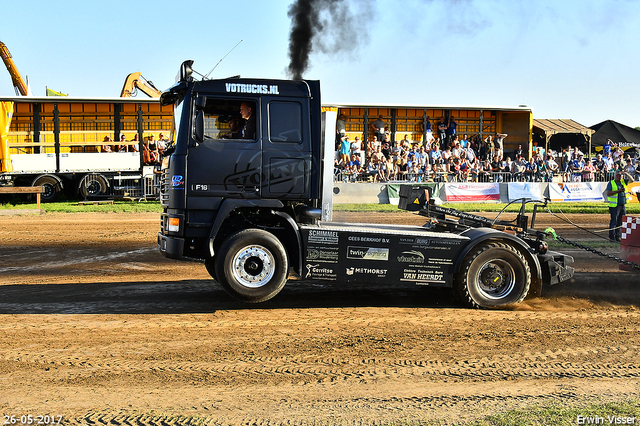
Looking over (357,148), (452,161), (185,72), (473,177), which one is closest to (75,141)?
(357,148)

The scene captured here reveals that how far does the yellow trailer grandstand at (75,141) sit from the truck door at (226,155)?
14.2 m

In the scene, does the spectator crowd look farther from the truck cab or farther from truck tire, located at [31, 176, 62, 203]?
the truck cab

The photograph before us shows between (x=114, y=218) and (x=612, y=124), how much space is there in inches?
1165

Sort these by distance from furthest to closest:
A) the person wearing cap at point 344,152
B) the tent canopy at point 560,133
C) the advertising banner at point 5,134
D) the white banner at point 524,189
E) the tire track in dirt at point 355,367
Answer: the tent canopy at point 560,133 < the white banner at point 524,189 < the person wearing cap at point 344,152 < the advertising banner at point 5,134 < the tire track in dirt at point 355,367

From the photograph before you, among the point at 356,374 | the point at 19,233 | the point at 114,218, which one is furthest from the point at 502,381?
the point at 114,218

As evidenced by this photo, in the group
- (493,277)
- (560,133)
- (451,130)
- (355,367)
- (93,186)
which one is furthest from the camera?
(560,133)

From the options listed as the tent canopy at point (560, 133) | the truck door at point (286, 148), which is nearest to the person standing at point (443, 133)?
the tent canopy at point (560, 133)

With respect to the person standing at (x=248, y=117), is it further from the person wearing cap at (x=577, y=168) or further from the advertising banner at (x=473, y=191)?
the person wearing cap at (x=577, y=168)

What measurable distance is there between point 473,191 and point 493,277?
643 inches

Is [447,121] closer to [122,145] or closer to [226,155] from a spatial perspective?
[122,145]

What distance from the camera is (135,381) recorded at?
4801 mm

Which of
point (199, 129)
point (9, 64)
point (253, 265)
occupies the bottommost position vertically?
point (253, 265)

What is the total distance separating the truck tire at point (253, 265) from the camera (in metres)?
7.00

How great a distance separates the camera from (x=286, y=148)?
704 cm
